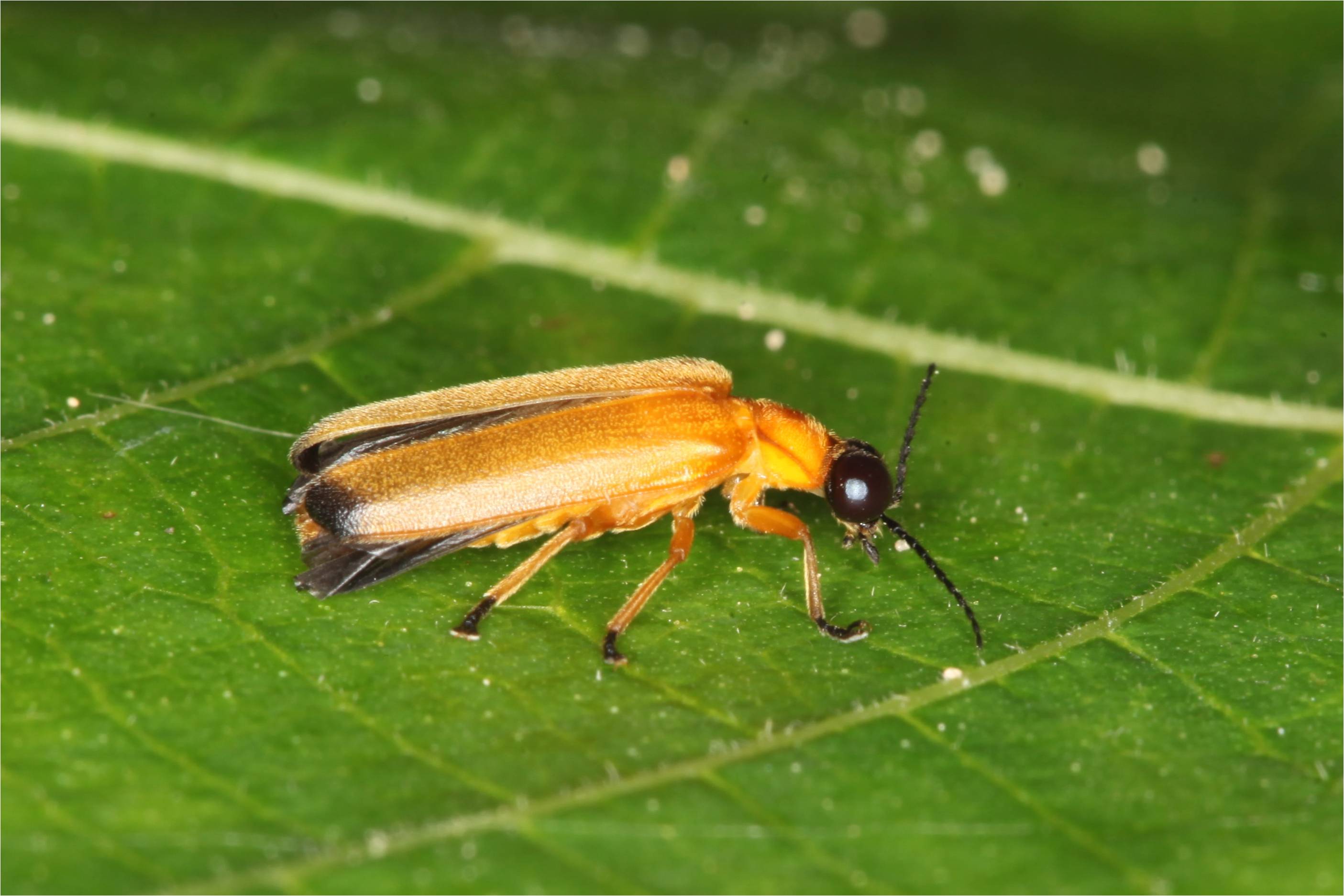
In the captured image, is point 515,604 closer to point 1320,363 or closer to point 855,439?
point 855,439

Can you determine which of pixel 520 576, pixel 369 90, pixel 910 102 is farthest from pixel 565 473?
pixel 910 102

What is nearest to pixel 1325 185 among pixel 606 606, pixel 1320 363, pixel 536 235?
pixel 1320 363

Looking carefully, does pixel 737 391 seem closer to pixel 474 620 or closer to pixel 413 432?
pixel 413 432

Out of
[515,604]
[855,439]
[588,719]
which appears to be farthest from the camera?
[855,439]

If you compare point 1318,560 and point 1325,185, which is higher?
point 1325,185

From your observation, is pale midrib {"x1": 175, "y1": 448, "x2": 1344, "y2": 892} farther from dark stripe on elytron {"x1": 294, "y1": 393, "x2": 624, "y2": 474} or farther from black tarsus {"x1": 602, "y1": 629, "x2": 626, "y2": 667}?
dark stripe on elytron {"x1": 294, "y1": 393, "x2": 624, "y2": 474}

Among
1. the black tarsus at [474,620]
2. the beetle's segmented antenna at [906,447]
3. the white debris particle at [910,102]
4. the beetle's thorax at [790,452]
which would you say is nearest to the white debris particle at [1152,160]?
the white debris particle at [910,102]

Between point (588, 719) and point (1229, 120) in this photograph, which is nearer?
point (588, 719)
